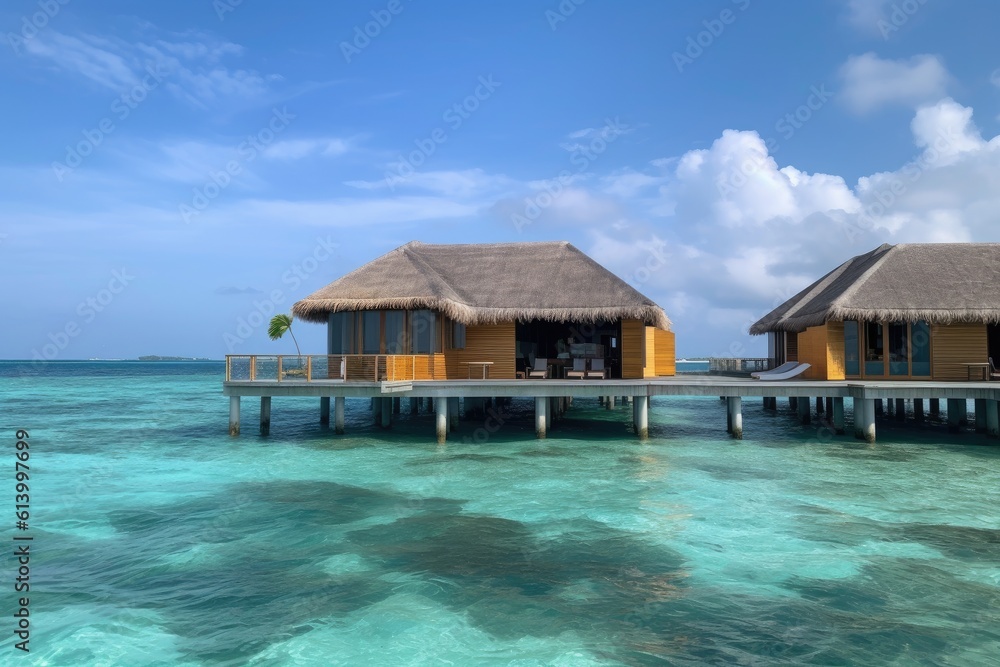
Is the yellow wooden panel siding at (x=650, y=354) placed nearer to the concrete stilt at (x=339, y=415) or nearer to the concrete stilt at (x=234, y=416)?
the concrete stilt at (x=339, y=415)

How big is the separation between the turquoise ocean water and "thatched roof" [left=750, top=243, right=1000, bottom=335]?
3959mm

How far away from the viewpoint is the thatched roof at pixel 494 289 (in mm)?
18016

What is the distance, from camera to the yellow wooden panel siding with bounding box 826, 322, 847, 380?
18609mm

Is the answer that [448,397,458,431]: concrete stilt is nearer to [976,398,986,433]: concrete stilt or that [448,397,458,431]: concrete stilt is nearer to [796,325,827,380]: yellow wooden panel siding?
[796,325,827,380]: yellow wooden panel siding

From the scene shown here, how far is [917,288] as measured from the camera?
1881 centimetres

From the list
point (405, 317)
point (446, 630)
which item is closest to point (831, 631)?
point (446, 630)

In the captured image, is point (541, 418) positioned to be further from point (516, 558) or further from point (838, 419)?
point (516, 558)

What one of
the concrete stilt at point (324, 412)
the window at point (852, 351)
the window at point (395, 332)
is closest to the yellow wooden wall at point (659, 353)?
the window at point (852, 351)

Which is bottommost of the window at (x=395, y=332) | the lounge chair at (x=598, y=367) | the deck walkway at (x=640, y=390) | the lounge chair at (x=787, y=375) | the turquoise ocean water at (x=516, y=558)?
the turquoise ocean water at (x=516, y=558)

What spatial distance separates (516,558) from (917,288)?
16.3 metres

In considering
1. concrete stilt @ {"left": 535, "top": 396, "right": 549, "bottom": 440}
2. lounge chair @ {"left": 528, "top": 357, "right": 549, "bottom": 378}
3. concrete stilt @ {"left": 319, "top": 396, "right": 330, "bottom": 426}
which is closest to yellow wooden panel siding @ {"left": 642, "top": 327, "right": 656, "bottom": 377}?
lounge chair @ {"left": 528, "top": 357, "right": 549, "bottom": 378}

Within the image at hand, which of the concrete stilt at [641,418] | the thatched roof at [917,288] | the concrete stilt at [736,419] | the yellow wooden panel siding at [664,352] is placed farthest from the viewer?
the yellow wooden panel siding at [664,352]

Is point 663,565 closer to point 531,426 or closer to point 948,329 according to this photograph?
point 531,426

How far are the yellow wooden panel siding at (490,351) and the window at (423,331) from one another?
130 centimetres
